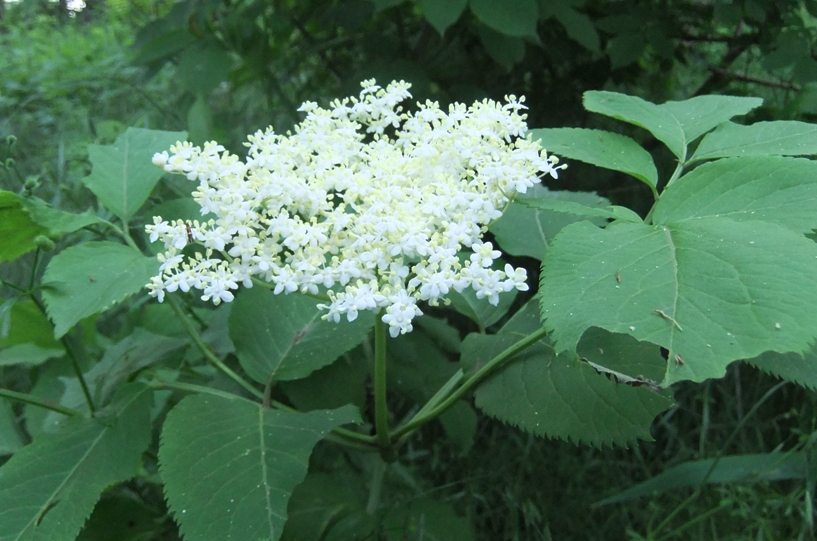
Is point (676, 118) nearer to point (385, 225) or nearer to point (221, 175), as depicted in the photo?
point (385, 225)

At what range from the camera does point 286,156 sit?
100 cm

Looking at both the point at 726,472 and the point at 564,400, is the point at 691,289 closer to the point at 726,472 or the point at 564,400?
the point at 564,400

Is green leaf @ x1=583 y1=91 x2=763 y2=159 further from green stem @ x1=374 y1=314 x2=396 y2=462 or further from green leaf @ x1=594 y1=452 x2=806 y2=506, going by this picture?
green leaf @ x1=594 y1=452 x2=806 y2=506

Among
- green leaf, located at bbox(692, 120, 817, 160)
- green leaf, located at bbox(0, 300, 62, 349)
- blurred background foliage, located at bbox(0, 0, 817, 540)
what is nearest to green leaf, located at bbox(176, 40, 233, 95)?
blurred background foliage, located at bbox(0, 0, 817, 540)

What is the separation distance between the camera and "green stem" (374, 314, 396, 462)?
1.03m

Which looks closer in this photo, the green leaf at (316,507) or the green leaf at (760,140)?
the green leaf at (760,140)

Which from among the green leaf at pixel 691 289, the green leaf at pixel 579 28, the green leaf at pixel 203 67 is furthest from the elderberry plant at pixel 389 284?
the green leaf at pixel 203 67

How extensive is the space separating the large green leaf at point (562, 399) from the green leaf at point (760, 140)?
14.9 inches

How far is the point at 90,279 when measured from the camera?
3.14 feet

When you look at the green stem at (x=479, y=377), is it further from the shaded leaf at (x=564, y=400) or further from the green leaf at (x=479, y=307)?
the green leaf at (x=479, y=307)

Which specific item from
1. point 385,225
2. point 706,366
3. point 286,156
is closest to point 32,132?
point 286,156

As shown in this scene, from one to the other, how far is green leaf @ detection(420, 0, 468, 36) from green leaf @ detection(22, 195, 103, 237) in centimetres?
91

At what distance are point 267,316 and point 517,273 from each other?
558 millimetres

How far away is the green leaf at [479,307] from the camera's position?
1292 mm
